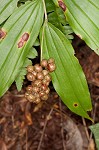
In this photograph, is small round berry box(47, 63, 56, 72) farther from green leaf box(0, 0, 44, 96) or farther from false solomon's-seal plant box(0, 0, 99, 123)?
green leaf box(0, 0, 44, 96)

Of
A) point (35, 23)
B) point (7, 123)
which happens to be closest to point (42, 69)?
point (35, 23)

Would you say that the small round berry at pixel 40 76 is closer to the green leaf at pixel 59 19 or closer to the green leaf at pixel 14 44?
the green leaf at pixel 14 44

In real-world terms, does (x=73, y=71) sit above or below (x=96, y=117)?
above

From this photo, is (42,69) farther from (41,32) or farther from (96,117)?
(96,117)

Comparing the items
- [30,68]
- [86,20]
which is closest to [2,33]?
[30,68]

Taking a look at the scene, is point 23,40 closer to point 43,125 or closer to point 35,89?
point 35,89
